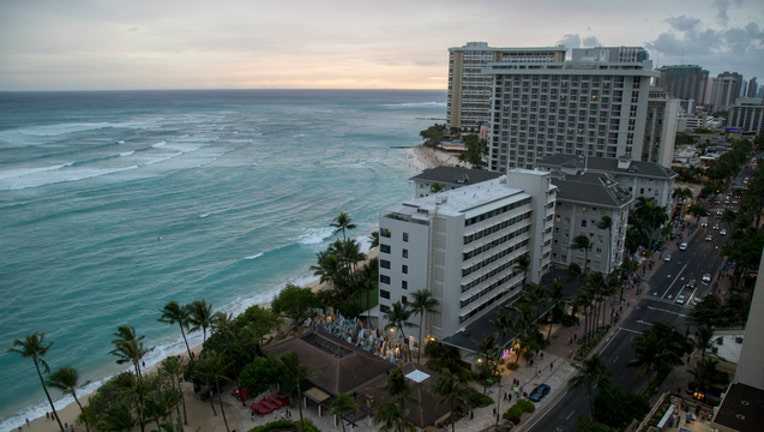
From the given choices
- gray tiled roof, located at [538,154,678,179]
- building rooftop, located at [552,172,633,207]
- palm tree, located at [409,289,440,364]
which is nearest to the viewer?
palm tree, located at [409,289,440,364]

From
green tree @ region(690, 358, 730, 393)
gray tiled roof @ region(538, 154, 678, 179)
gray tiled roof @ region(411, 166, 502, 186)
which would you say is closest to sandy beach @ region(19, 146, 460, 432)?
green tree @ region(690, 358, 730, 393)

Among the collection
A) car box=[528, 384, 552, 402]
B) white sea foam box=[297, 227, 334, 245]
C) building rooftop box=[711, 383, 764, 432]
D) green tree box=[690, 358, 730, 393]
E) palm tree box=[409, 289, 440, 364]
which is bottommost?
white sea foam box=[297, 227, 334, 245]

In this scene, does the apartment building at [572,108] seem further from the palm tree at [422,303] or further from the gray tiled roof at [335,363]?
the gray tiled roof at [335,363]

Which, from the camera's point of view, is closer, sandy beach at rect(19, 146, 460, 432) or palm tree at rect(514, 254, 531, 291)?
sandy beach at rect(19, 146, 460, 432)

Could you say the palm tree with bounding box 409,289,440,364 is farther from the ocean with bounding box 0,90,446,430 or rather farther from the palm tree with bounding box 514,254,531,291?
the ocean with bounding box 0,90,446,430

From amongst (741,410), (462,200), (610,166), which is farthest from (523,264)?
(610,166)

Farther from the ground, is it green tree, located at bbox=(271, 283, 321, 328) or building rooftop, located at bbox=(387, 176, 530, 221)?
building rooftop, located at bbox=(387, 176, 530, 221)

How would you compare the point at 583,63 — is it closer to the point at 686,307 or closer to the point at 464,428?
the point at 686,307

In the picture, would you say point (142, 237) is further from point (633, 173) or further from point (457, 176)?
point (633, 173)
